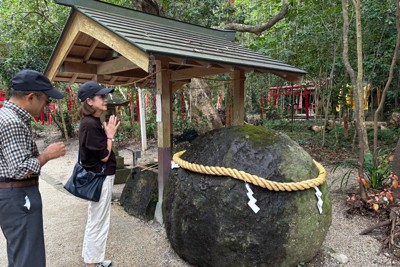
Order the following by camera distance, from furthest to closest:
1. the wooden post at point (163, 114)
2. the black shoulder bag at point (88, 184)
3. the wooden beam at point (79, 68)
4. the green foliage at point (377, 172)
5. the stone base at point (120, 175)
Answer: the stone base at point (120, 175) → the wooden beam at point (79, 68) → the green foliage at point (377, 172) → the wooden post at point (163, 114) → the black shoulder bag at point (88, 184)

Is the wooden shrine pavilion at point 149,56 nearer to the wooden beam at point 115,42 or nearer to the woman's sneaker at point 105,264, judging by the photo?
the wooden beam at point 115,42

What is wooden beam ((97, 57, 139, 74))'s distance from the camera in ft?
14.5

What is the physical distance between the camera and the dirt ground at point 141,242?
327 centimetres

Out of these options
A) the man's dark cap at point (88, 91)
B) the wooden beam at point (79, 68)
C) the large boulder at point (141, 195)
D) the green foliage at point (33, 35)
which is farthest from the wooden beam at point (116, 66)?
the green foliage at point (33, 35)

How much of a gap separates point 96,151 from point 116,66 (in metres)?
2.35

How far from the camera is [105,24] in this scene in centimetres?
340

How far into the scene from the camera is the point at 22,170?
1974 mm

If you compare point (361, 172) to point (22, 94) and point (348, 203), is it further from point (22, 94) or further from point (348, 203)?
point (22, 94)

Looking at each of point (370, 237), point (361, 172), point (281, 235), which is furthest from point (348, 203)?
point (281, 235)

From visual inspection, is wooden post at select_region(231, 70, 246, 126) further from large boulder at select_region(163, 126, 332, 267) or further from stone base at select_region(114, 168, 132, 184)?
stone base at select_region(114, 168, 132, 184)

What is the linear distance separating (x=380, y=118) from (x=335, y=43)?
827 cm

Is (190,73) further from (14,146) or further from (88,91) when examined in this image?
(14,146)

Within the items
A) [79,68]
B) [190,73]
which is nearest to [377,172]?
[190,73]

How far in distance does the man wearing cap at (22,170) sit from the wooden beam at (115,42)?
1.00 m
